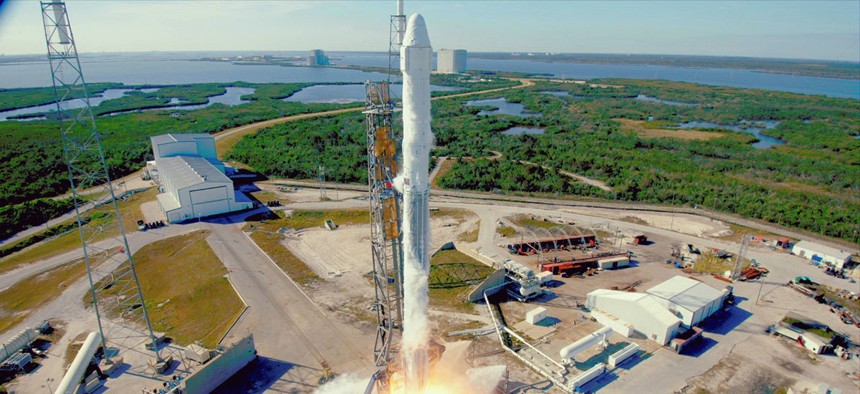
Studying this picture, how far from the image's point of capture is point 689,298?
111 feet

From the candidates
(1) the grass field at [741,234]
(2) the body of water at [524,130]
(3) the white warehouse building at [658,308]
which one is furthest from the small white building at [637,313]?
(2) the body of water at [524,130]

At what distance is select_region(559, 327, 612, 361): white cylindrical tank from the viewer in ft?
93.0

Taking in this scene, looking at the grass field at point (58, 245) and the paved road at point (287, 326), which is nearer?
the paved road at point (287, 326)

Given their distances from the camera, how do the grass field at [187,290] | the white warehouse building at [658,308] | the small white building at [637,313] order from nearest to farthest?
the small white building at [637,313], the white warehouse building at [658,308], the grass field at [187,290]

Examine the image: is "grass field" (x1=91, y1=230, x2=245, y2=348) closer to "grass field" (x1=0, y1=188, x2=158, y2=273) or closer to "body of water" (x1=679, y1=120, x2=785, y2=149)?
"grass field" (x1=0, y1=188, x2=158, y2=273)

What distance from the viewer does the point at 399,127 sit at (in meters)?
95.2

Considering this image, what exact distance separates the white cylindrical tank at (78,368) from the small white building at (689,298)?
3867 cm

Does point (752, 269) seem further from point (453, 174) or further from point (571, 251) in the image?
point (453, 174)

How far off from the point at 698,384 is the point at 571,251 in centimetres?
1934

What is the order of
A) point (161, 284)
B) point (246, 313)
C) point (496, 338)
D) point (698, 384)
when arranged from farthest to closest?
point (161, 284) → point (246, 313) → point (496, 338) → point (698, 384)

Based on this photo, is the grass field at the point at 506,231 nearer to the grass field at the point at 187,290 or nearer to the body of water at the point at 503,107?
the grass field at the point at 187,290

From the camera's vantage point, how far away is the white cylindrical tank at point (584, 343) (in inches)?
1117

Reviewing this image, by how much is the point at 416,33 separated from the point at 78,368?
88.6ft

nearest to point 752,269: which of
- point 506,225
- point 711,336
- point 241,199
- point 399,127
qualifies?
point 711,336
